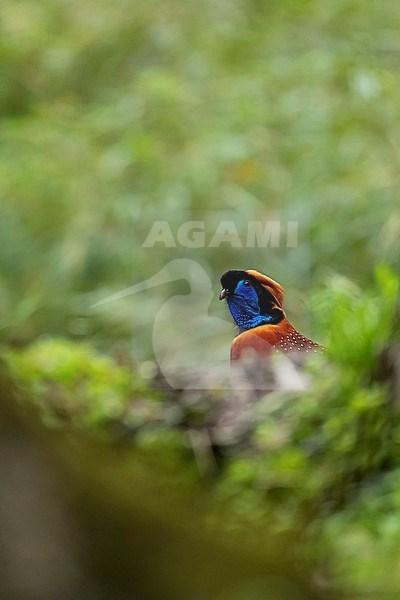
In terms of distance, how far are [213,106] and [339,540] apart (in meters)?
1.16

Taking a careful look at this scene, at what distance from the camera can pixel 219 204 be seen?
1.88 metres

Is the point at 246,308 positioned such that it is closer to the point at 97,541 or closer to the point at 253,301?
the point at 253,301

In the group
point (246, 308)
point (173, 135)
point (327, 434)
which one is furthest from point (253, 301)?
point (173, 135)

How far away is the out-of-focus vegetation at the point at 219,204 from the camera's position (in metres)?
1.31

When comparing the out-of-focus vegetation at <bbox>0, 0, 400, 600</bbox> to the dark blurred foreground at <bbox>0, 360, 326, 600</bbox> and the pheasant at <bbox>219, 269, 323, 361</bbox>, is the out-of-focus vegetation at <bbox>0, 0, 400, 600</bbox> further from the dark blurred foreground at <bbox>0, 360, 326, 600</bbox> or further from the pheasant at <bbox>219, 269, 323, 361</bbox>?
the dark blurred foreground at <bbox>0, 360, 326, 600</bbox>

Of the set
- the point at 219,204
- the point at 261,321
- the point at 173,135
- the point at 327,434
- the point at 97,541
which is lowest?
the point at 97,541

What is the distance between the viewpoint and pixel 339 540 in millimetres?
1231

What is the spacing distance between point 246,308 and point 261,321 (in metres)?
0.03

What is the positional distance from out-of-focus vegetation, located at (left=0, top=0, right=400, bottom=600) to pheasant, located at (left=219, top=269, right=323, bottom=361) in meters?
0.05

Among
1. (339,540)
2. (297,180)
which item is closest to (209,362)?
(339,540)

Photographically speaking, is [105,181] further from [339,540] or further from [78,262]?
[339,540]

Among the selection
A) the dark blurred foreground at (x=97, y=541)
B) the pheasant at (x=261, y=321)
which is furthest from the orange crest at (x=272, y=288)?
the dark blurred foreground at (x=97, y=541)

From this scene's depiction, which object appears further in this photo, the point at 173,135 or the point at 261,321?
the point at 173,135

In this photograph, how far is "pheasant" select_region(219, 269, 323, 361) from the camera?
1.32 meters
